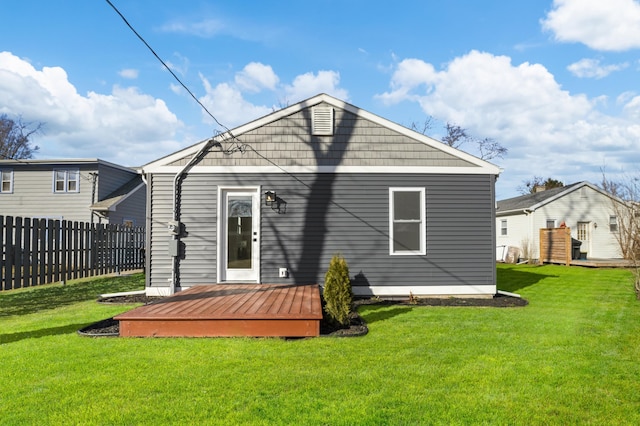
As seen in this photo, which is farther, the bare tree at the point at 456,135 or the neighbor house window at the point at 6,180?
the bare tree at the point at 456,135

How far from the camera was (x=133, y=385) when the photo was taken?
142 inches

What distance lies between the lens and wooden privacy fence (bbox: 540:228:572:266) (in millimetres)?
18422

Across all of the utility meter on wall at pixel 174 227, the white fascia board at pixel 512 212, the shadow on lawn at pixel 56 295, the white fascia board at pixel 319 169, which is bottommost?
the shadow on lawn at pixel 56 295

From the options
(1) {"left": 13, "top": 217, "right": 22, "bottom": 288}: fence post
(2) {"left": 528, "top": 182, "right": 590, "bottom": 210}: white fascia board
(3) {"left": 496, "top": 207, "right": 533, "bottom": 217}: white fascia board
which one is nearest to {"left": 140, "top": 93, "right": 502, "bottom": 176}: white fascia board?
(1) {"left": 13, "top": 217, "right": 22, "bottom": 288}: fence post

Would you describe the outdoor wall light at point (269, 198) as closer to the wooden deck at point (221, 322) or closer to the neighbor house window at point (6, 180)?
the wooden deck at point (221, 322)

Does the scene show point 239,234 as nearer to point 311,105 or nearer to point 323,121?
point 323,121

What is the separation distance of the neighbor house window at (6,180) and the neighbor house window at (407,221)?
57.0 feet

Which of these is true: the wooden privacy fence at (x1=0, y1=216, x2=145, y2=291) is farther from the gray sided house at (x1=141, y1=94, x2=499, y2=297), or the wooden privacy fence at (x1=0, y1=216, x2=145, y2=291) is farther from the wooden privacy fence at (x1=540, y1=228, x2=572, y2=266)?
the wooden privacy fence at (x1=540, y1=228, x2=572, y2=266)

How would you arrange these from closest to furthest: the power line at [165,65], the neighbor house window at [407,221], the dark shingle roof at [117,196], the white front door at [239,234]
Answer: the power line at [165,65] → the white front door at [239,234] → the neighbor house window at [407,221] → the dark shingle roof at [117,196]

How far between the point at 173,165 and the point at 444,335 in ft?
20.5

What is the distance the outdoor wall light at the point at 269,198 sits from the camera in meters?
8.62

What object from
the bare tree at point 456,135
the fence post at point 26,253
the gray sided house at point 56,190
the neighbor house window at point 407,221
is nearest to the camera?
the neighbor house window at point 407,221

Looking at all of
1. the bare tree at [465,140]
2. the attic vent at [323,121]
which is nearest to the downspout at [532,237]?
the bare tree at [465,140]

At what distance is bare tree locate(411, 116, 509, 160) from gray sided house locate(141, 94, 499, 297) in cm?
2125
